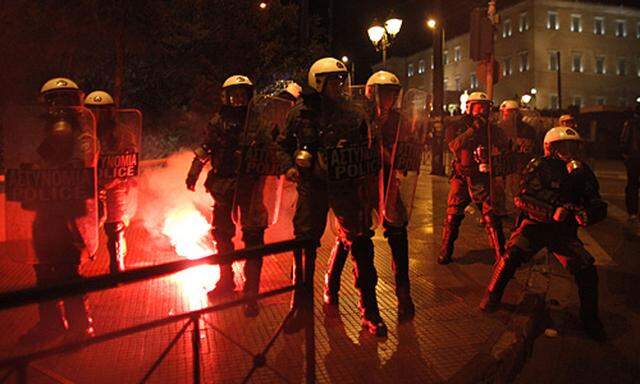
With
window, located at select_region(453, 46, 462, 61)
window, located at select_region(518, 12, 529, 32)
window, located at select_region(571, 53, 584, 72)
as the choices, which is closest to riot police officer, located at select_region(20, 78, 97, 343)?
window, located at select_region(518, 12, 529, 32)

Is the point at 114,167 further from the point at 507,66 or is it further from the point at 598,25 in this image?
the point at 598,25

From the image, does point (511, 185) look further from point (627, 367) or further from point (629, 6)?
point (629, 6)

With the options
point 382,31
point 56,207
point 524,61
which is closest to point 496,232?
point 56,207

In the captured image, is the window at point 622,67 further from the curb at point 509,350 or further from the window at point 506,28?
the curb at point 509,350

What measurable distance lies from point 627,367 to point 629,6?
221 ft

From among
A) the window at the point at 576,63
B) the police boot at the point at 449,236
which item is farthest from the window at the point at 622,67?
the police boot at the point at 449,236

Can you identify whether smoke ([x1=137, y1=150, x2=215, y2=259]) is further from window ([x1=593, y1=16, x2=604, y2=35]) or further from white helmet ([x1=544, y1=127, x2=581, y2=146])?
window ([x1=593, y1=16, x2=604, y2=35])

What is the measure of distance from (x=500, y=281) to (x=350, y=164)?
1.86 m

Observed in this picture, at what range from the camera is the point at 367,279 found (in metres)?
4.23

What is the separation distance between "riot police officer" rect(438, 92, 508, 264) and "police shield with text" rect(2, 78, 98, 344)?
3972 millimetres

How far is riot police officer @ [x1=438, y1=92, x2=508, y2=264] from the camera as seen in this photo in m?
6.03

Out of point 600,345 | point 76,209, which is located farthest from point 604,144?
point 76,209

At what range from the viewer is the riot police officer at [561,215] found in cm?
440

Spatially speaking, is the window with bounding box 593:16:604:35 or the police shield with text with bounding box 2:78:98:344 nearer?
the police shield with text with bounding box 2:78:98:344
